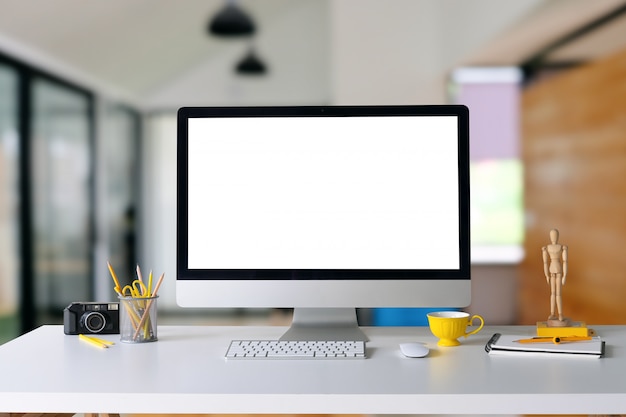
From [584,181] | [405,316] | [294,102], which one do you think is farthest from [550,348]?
[294,102]

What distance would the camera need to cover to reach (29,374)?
1371 mm

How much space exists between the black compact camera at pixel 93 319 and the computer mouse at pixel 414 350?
2.15 feet

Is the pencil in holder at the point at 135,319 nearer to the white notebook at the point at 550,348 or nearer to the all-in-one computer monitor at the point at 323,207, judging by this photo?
the all-in-one computer monitor at the point at 323,207

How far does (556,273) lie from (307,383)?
65 centimetres

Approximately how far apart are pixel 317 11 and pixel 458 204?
21.2 ft

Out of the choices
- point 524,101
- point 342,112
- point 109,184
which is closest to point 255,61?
point 109,184

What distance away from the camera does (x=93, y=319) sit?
68.5 inches

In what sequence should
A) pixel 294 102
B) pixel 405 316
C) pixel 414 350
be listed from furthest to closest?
1. pixel 294 102
2. pixel 405 316
3. pixel 414 350

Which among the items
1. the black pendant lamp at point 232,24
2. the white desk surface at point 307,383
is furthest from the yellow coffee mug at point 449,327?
the black pendant lamp at point 232,24

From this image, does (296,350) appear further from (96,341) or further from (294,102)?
(294,102)

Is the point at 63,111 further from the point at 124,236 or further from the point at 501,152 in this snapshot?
the point at 501,152

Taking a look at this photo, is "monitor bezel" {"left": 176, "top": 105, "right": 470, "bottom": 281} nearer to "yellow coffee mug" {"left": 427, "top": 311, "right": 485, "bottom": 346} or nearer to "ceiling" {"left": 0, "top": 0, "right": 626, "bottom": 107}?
"yellow coffee mug" {"left": 427, "top": 311, "right": 485, "bottom": 346}

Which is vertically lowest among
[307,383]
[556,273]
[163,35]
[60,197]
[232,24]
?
[307,383]

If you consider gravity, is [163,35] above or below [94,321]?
above
